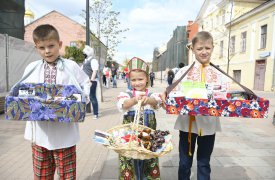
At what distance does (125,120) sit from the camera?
2.67m

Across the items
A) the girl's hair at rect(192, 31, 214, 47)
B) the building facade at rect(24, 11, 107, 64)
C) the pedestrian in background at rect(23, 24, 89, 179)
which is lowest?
the pedestrian in background at rect(23, 24, 89, 179)

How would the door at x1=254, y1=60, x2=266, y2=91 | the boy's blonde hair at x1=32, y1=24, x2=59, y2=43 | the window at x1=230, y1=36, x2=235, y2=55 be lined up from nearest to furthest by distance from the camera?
the boy's blonde hair at x1=32, y1=24, x2=59, y2=43 → the door at x1=254, y1=60, x2=266, y2=91 → the window at x1=230, y1=36, x2=235, y2=55

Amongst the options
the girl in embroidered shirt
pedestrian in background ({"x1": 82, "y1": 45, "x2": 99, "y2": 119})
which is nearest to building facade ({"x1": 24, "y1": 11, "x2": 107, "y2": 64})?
pedestrian in background ({"x1": 82, "y1": 45, "x2": 99, "y2": 119})

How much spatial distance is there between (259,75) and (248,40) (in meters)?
3.63

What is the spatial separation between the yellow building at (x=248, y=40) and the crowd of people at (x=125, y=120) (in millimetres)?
18338

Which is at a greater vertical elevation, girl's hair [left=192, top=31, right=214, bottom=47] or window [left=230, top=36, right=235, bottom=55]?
window [left=230, top=36, right=235, bottom=55]

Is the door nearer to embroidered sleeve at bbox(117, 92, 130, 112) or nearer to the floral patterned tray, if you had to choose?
the floral patterned tray

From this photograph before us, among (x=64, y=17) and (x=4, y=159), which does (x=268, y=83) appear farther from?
(x=64, y=17)

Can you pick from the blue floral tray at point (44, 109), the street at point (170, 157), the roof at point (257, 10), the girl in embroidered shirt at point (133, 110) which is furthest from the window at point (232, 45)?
the blue floral tray at point (44, 109)

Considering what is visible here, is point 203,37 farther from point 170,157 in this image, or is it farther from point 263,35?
point 263,35

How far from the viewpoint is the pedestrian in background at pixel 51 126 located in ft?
7.44

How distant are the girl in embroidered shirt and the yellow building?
18.7 metres

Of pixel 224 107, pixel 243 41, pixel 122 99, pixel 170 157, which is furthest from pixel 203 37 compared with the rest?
pixel 243 41

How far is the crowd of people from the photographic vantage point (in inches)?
90.0
